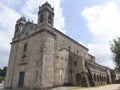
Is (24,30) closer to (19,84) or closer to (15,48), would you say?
(15,48)

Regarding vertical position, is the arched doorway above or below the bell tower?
below

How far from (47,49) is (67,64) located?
23.1 feet

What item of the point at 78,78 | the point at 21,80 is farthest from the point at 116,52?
the point at 21,80

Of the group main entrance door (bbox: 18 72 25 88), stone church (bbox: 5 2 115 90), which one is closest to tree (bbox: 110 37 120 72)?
stone church (bbox: 5 2 115 90)

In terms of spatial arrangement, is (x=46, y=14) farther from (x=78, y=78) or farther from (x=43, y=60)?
(x=78, y=78)

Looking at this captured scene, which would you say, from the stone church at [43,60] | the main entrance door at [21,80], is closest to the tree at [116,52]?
the stone church at [43,60]

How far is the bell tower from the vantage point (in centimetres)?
2538

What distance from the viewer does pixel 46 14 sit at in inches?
1006

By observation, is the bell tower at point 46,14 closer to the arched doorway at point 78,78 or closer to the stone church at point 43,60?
the stone church at point 43,60

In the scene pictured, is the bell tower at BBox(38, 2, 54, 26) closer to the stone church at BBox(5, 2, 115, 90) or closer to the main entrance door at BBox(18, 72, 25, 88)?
the stone church at BBox(5, 2, 115, 90)

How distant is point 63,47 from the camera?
93.6ft

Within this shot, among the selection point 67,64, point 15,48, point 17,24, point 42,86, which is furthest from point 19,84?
point 17,24

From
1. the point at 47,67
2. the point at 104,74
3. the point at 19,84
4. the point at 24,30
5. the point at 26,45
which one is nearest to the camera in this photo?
the point at 47,67

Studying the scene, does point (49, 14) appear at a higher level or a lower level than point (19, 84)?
higher
